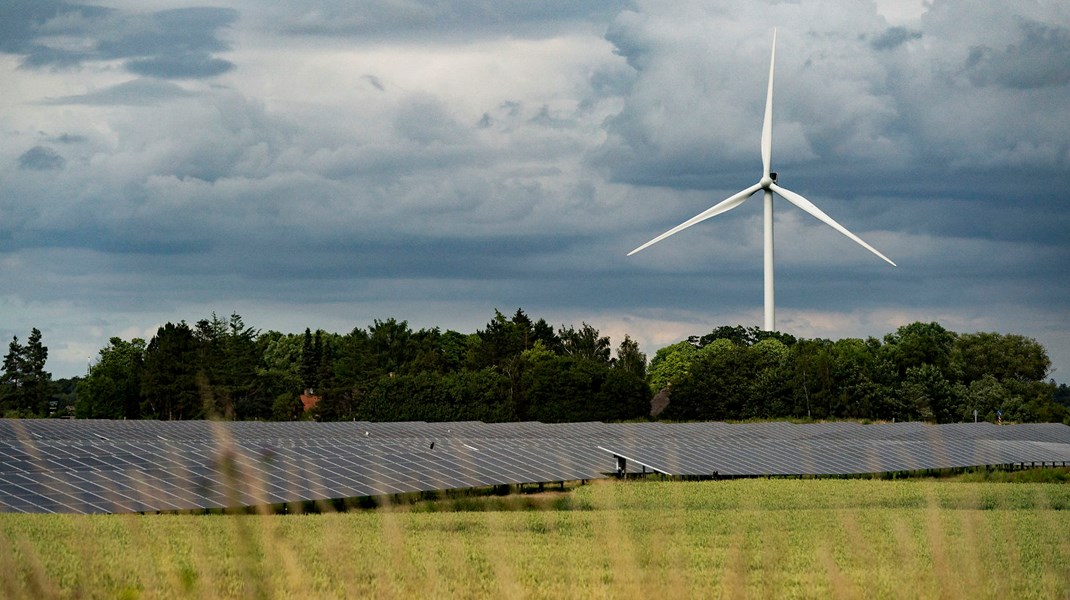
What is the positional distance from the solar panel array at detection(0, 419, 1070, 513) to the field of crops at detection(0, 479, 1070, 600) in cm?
102

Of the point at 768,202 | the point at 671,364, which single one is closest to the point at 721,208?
the point at 768,202

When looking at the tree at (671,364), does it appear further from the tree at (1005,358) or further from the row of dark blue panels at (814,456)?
the row of dark blue panels at (814,456)

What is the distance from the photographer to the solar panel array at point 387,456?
28141 mm

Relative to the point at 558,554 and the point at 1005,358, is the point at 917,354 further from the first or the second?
the point at 558,554

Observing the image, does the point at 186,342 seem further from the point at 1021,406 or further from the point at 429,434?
the point at 1021,406

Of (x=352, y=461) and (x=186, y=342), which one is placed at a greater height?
(x=186, y=342)

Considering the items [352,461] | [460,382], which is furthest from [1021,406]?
[352,461]

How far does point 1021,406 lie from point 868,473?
6949 cm

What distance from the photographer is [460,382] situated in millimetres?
108062

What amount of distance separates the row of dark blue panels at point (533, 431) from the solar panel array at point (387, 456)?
16 cm

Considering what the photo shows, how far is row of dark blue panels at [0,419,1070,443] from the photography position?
70.4 meters

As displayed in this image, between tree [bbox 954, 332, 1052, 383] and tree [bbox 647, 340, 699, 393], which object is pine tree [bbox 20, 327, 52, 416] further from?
tree [bbox 954, 332, 1052, 383]

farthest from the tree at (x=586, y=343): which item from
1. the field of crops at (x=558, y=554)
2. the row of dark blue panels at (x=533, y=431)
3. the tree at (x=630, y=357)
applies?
the field of crops at (x=558, y=554)

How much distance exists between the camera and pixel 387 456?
1730 inches
